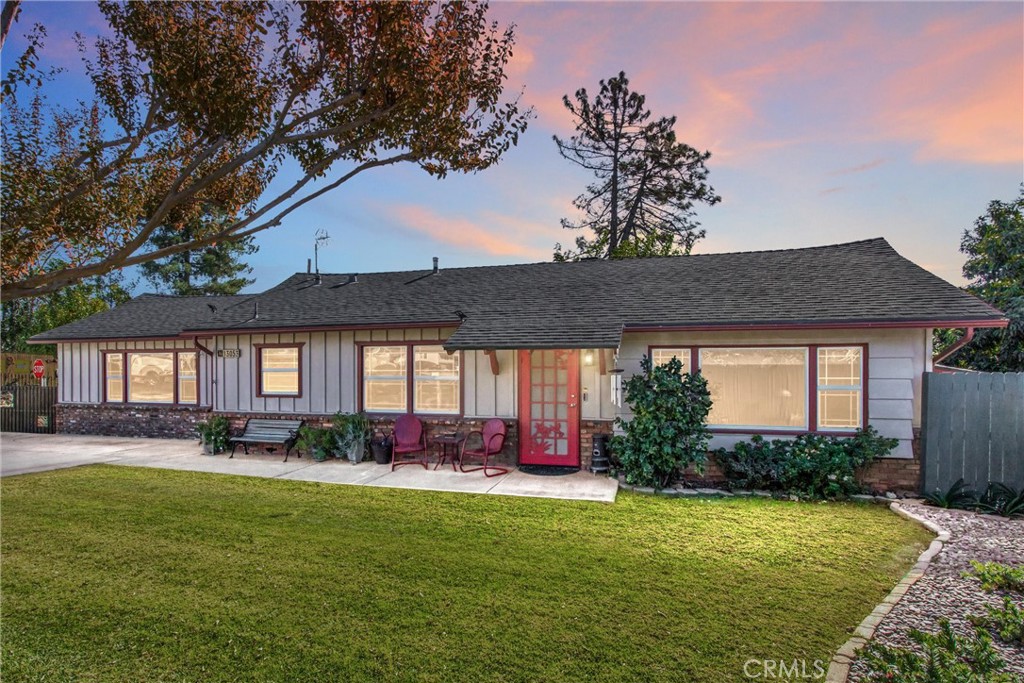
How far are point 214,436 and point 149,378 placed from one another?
4.66 metres

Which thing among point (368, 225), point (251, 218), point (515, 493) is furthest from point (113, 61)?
point (368, 225)

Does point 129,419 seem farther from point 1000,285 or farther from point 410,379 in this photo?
point 1000,285

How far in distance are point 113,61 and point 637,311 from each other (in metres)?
7.54

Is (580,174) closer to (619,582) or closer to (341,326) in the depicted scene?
(341,326)

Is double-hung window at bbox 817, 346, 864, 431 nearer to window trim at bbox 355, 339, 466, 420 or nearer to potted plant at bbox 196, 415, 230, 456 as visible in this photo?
window trim at bbox 355, 339, 466, 420

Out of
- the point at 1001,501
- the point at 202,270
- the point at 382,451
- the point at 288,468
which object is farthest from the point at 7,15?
the point at 202,270

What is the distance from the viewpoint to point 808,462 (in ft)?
23.1

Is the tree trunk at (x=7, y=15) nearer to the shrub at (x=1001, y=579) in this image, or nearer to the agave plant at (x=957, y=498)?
A: the shrub at (x=1001, y=579)

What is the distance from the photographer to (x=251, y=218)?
4742mm

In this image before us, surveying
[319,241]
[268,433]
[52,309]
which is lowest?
[268,433]

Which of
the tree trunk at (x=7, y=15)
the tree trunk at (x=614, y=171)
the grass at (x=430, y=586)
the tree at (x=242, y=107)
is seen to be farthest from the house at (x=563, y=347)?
the tree trunk at (x=614, y=171)

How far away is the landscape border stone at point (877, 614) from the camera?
2.93 m

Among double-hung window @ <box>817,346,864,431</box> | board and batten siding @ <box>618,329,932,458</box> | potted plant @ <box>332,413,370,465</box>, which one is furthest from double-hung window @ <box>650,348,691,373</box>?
potted plant @ <box>332,413,370,465</box>

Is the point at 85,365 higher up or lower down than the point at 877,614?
higher up
